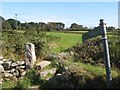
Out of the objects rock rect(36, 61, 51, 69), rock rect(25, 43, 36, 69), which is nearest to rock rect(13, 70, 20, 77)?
rock rect(25, 43, 36, 69)

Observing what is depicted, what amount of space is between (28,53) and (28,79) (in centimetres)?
144

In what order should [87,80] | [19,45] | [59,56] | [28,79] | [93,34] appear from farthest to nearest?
1. [19,45]
2. [59,56]
3. [28,79]
4. [87,80]
5. [93,34]

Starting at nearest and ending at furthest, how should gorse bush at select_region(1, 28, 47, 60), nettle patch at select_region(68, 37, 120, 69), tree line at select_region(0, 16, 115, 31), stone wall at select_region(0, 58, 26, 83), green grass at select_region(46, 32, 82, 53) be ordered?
nettle patch at select_region(68, 37, 120, 69) < stone wall at select_region(0, 58, 26, 83) < gorse bush at select_region(1, 28, 47, 60) < green grass at select_region(46, 32, 82, 53) < tree line at select_region(0, 16, 115, 31)

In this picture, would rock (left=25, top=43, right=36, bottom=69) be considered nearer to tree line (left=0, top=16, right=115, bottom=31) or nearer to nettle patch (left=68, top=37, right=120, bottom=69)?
nettle patch (left=68, top=37, right=120, bottom=69)

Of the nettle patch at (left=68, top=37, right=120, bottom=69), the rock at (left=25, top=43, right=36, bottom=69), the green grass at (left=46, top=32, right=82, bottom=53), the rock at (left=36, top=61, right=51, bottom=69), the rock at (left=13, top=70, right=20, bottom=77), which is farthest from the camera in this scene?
the green grass at (left=46, top=32, right=82, bottom=53)

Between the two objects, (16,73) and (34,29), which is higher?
(34,29)

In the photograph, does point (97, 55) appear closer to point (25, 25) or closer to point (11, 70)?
point (11, 70)

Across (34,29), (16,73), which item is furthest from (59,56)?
(34,29)

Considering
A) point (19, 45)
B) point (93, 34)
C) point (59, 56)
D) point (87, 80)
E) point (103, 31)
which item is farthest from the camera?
point (19, 45)

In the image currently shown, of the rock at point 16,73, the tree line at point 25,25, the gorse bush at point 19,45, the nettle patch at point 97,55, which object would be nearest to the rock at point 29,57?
the rock at point 16,73

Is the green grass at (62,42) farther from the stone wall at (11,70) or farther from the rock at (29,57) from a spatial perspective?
the stone wall at (11,70)

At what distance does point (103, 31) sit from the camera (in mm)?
6785

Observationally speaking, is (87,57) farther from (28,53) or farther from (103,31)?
(103,31)

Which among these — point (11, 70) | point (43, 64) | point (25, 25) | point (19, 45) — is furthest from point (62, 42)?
point (25, 25)
